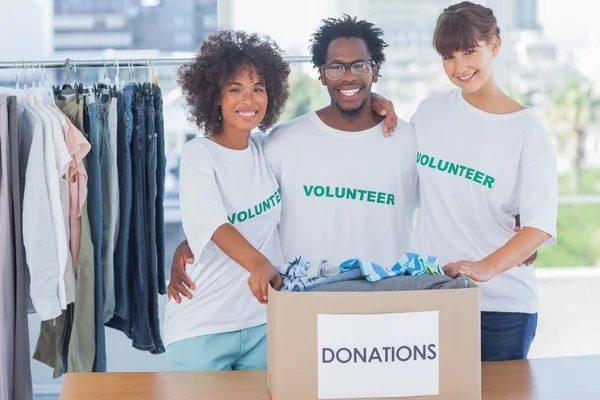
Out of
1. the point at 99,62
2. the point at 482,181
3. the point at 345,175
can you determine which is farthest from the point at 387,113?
the point at 99,62

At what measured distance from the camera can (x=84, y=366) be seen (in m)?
2.48

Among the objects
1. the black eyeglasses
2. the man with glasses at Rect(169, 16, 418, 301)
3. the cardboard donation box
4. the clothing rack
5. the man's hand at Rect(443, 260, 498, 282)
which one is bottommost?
the cardboard donation box

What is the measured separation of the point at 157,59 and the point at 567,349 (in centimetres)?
262

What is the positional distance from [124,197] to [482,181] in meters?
1.18

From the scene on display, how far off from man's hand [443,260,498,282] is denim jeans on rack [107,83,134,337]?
4.16 ft

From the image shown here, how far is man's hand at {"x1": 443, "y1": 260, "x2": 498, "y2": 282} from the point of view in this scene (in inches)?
61.3

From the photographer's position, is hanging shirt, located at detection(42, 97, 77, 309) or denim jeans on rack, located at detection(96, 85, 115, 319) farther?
denim jeans on rack, located at detection(96, 85, 115, 319)

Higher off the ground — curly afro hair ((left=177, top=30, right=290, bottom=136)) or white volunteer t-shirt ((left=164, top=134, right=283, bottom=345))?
curly afro hair ((left=177, top=30, right=290, bottom=136))

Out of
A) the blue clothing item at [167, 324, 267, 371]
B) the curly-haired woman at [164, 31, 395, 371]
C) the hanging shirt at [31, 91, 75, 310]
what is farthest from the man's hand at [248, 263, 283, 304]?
the hanging shirt at [31, 91, 75, 310]

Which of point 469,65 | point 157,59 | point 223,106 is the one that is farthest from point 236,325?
point 157,59

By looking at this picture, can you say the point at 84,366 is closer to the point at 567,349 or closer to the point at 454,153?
the point at 454,153

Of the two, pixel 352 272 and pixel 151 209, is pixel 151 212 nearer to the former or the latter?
pixel 151 209

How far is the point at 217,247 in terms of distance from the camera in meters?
1.97

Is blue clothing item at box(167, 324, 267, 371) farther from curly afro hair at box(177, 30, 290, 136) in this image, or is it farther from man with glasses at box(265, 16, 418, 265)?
curly afro hair at box(177, 30, 290, 136)
